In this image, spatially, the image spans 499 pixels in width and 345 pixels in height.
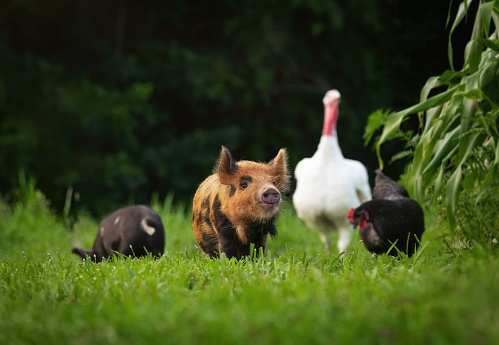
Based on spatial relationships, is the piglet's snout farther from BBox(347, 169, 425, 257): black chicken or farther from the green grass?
BBox(347, 169, 425, 257): black chicken

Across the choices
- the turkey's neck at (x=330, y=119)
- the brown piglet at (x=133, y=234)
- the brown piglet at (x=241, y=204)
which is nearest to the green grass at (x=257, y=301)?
the brown piglet at (x=241, y=204)

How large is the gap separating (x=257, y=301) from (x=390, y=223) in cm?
189

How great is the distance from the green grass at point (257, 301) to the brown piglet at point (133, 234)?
2.20ft

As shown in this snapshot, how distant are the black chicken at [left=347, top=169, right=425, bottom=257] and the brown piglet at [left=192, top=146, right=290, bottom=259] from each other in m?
0.64

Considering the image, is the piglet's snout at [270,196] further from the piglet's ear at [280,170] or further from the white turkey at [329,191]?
the white turkey at [329,191]

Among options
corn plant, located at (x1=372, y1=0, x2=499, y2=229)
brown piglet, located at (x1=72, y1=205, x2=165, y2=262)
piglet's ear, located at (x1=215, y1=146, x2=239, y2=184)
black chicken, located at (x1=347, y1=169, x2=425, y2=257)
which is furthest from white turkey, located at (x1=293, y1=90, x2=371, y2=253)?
piglet's ear, located at (x1=215, y1=146, x2=239, y2=184)

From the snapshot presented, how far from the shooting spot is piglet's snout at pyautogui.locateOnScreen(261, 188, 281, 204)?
3662 mm

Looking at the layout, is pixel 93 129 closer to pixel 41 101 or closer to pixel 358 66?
pixel 41 101

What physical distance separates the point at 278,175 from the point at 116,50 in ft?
28.1

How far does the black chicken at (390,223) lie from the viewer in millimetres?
4320

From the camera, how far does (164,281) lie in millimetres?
3232

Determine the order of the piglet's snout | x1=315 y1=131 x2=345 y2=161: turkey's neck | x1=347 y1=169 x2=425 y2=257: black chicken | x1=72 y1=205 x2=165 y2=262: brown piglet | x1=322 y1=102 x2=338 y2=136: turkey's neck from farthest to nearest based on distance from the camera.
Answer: x1=322 y1=102 x2=338 y2=136: turkey's neck < x1=315 y1=131 x2=345 y2=161: turkey's neck < x1=72 y1=205 x2=165 y2=262: brown piglet < x1=347 y1=169 x2=425 y2=257: black chicken < the piglet's snout

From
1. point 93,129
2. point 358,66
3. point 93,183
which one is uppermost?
point 358,66

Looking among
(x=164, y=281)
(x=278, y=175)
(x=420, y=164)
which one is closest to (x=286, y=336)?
(x=164, y=281)
